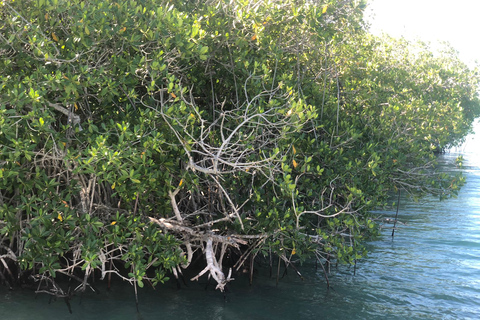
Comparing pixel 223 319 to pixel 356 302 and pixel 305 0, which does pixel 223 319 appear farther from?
pixel 305 0

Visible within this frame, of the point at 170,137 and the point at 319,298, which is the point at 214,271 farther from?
the point at 319,298

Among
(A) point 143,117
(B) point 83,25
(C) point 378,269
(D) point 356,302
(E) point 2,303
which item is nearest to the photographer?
(B) point 83,25

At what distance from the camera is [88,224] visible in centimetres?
584

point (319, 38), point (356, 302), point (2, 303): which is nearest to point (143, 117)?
point (319, 38)

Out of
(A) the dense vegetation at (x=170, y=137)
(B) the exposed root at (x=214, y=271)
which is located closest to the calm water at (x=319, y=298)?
(A) the dense vegetation at (x=170, y=137)

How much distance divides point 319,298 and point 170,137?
3299 mm

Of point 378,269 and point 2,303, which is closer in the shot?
point 2,303

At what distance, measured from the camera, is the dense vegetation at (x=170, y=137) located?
5297 millimetres

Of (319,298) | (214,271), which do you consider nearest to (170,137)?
(214,271)

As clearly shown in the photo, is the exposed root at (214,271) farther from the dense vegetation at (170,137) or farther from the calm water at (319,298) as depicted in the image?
the calm water at (319,298)

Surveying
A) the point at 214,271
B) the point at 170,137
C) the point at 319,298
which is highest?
the point at 170,137

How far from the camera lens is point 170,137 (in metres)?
5.84

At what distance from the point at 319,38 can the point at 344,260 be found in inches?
117

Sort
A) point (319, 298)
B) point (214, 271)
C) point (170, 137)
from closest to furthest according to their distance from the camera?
point (170, 137), point (214, 271), point (319, 298)
